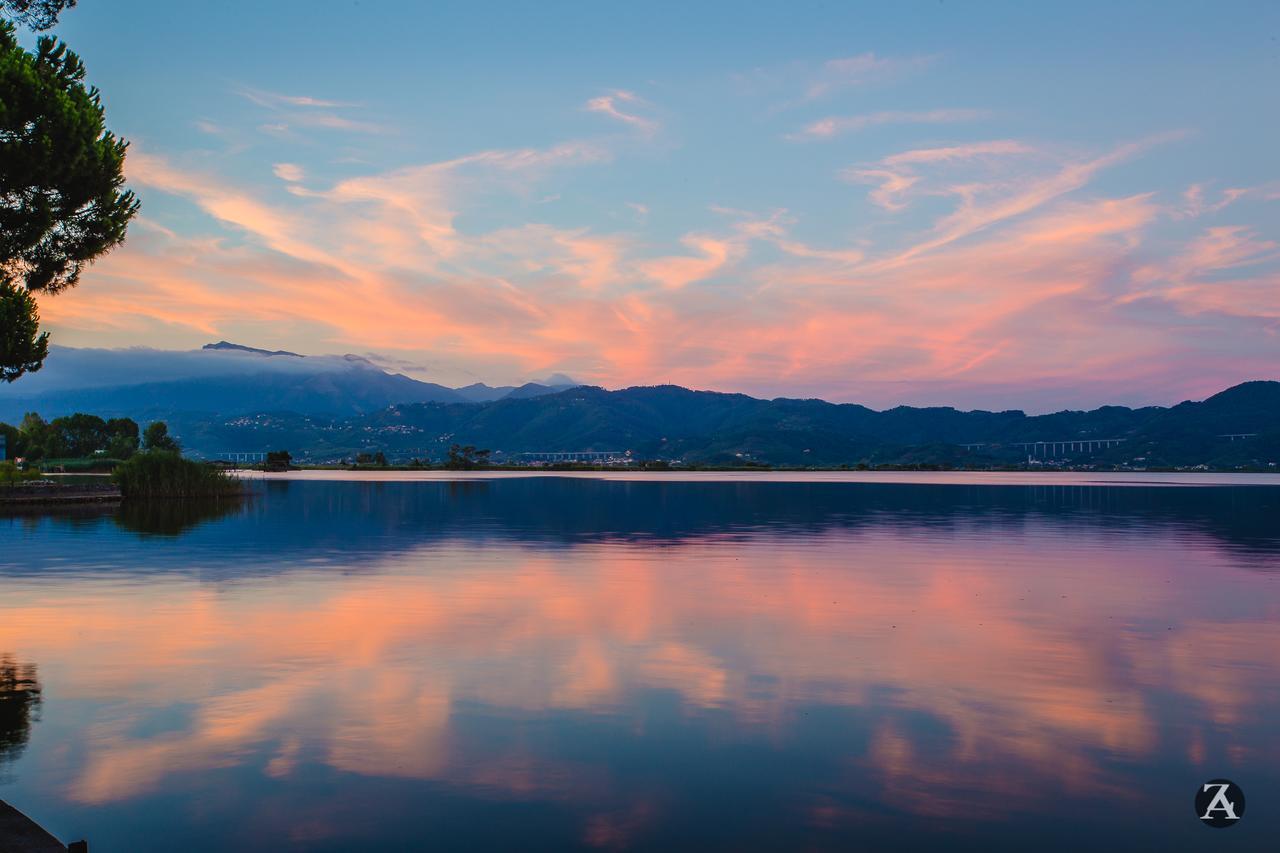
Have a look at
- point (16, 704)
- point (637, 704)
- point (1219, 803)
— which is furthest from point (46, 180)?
point (1219, 803)

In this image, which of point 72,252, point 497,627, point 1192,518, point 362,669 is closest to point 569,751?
point 362,669

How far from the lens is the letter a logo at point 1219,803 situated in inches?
441

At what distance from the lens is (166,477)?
88.8 m

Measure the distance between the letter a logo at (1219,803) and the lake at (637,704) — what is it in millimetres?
157

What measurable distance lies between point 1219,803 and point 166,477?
90.8m

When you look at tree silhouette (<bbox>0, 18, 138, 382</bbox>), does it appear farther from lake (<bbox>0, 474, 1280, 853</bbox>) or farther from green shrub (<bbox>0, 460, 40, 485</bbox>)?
green shrub (<bbox>0, 460, 40, 485</bbox>)

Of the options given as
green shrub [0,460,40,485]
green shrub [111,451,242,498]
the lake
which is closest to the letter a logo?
the lake

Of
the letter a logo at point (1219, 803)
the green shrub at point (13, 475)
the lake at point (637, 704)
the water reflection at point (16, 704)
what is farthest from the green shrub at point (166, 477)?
the letter a logo at point (1219, 803)

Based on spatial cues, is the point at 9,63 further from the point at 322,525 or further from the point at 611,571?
the point at 322,525

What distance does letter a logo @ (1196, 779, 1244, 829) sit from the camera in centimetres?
1121

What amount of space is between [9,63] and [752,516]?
52149mm

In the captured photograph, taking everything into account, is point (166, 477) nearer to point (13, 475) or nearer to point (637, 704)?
point (13, 475)

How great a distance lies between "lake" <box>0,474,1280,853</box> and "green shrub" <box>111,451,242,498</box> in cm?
5565

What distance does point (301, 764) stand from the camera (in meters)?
12.8
